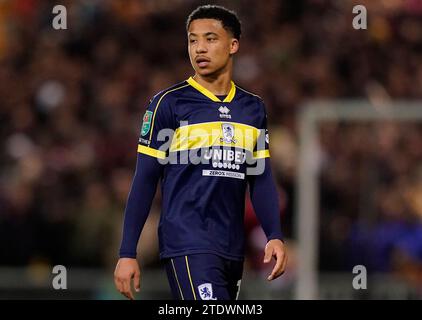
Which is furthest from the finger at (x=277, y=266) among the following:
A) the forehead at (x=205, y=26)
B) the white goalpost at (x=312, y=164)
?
the white goalpost at (x=312, y=164)

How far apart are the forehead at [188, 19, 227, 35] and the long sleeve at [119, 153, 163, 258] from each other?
2.12 ft

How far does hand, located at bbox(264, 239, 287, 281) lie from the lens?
5.65 m

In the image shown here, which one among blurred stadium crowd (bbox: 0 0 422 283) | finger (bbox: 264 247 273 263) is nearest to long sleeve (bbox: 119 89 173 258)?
finger (bbox: 264 247 273 263)

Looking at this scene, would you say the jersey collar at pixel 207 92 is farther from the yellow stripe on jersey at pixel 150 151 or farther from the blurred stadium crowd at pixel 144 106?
the blurred stadium crowd at pixel 144 106

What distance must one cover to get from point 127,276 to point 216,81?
106 cm

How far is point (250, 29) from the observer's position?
566 inches

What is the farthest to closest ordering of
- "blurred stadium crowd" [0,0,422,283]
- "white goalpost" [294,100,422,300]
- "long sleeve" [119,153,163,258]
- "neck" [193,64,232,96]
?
1. "blurred stadium crowd" [0,0,422,283]
2. "white goalpost" [294,100,422,300]
3. "neck" [193,64,232,96]
4. "long sleeve" [119,153,163,258]

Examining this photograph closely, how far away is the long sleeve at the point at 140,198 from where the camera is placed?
18.4 ft

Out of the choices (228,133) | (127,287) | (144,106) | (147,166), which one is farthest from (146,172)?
(144,106)

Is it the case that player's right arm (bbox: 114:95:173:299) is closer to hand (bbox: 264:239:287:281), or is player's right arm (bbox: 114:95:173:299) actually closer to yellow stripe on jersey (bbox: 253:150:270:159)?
yellow stripe on jersey (bbox: 253:150:270:159)

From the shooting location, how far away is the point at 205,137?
18.7ft

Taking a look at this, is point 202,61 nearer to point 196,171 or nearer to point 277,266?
point 196,171

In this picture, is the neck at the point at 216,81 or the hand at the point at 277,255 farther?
the neck at the point at 216,81
